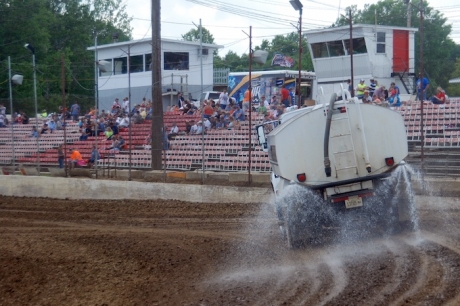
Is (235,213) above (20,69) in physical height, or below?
below

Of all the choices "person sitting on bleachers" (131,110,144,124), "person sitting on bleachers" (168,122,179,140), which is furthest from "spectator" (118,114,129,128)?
"person sitting on bleachers" (168,122,179,140)

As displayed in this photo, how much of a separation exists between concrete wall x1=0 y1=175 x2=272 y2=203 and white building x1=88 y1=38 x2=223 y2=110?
2076cm

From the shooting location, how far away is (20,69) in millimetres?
50625

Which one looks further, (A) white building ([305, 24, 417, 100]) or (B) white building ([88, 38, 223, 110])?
(B) white building ([88, 38, 223, 110])

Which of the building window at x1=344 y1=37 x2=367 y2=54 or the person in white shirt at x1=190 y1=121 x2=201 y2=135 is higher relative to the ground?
the building window at x1=344 y1=37 x2=367 y2=54

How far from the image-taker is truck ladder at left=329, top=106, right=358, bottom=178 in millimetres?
11727

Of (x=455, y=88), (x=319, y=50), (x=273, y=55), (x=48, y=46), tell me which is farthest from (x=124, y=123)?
(x=273, y=55)

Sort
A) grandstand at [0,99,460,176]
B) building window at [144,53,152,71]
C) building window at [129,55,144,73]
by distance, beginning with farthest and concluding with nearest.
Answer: building window at [129,55,144,73] < building window at [144,53,152,71] < grandstand at [0,99,460,176]

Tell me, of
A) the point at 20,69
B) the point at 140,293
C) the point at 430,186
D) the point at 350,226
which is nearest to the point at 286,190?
the point at 350,226

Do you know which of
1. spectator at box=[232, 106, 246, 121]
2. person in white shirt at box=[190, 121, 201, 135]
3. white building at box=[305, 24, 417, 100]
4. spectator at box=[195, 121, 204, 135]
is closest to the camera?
spectator at box=[195, 121, 204, 135]

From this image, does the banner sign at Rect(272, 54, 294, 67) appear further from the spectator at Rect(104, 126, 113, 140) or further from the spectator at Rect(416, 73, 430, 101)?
the spectator at Rect(416, 73, 430, 101)

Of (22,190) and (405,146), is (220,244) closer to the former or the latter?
(405,146)

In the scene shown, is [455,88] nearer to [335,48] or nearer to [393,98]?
[335,48]

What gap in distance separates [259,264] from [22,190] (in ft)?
54.1
